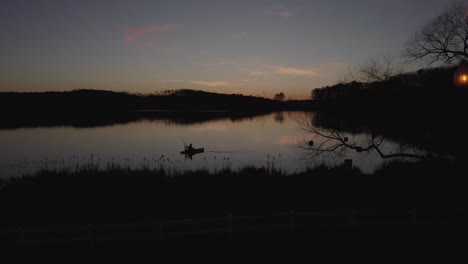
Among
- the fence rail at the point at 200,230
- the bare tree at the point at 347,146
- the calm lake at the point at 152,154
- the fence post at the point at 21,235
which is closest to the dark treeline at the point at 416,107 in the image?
the bare tree at the point at 347,146

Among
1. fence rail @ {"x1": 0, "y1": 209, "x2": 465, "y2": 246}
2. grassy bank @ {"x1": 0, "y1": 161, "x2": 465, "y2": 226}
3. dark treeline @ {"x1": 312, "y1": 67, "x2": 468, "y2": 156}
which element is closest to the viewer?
fence rail @ {"x1": 0, "y1": 209, "x2": 465, "y2": 246}

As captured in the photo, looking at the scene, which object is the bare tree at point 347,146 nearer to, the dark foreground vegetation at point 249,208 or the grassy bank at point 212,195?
the grassy bank at point 212,195

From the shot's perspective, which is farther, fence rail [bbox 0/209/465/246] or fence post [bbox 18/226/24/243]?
fence rail [bbox 0/209/465/246]

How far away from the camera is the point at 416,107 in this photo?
587 inches

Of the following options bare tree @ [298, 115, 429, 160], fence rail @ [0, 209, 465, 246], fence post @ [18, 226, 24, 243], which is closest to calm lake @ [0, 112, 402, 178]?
bare tree @ [298, 115, 429, 160]

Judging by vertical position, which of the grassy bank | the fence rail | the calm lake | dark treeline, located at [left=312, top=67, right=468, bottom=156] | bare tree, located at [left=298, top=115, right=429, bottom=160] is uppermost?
dark treeline, located at [left=312, top=67, right=468, bottom=156]

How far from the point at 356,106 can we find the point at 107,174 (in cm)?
1862

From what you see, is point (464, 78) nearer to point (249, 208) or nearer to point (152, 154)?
point (249, 208)

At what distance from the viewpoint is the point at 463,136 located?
44.2 feet

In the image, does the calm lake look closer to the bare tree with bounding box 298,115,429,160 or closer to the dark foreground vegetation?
the bare tree with bounding box 298,115,429,160

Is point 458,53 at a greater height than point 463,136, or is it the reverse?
Answer: point 458,53

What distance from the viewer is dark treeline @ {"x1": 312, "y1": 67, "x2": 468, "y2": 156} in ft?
46.1

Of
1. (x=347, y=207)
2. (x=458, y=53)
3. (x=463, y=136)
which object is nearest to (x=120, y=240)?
(x=347, y=207)

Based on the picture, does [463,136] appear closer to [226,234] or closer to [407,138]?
[407,138]
